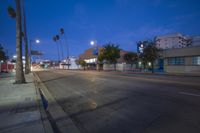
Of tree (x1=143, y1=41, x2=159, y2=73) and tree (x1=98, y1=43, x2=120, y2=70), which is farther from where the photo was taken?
tree (x1=98, y1=43, x2=120, y2=70)

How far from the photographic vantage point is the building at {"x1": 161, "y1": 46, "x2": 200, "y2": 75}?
29.9 meters

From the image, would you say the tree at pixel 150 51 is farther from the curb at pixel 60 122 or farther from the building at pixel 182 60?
the curb at pixel 60 122

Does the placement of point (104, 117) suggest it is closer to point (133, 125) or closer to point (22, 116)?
point (133, 125)

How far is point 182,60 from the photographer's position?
1266 inches

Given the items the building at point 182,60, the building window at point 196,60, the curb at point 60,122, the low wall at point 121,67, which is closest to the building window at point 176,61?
the building at point 182,60

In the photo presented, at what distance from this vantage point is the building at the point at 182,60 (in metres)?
29.9

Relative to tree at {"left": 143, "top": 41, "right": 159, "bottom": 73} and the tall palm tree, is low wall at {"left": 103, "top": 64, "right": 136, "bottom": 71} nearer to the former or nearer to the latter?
the tall palm tree

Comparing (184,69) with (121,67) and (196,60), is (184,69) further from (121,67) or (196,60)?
(121,67)

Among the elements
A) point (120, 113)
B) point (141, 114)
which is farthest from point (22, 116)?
point (141, 114)

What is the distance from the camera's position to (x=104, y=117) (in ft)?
17.7

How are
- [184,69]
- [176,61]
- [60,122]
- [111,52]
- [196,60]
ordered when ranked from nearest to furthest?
[60,122], [196,60], [184,69], [176,61], [111,52]

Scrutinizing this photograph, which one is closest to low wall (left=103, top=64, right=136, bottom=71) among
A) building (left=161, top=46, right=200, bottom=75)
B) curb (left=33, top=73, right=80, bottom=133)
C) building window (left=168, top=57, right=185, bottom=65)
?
building (left=161, top=46, right=200, bottom=75)

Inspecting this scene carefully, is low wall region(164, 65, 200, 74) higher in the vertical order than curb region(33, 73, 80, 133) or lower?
higher

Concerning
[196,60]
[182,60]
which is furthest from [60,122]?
[182,60]
